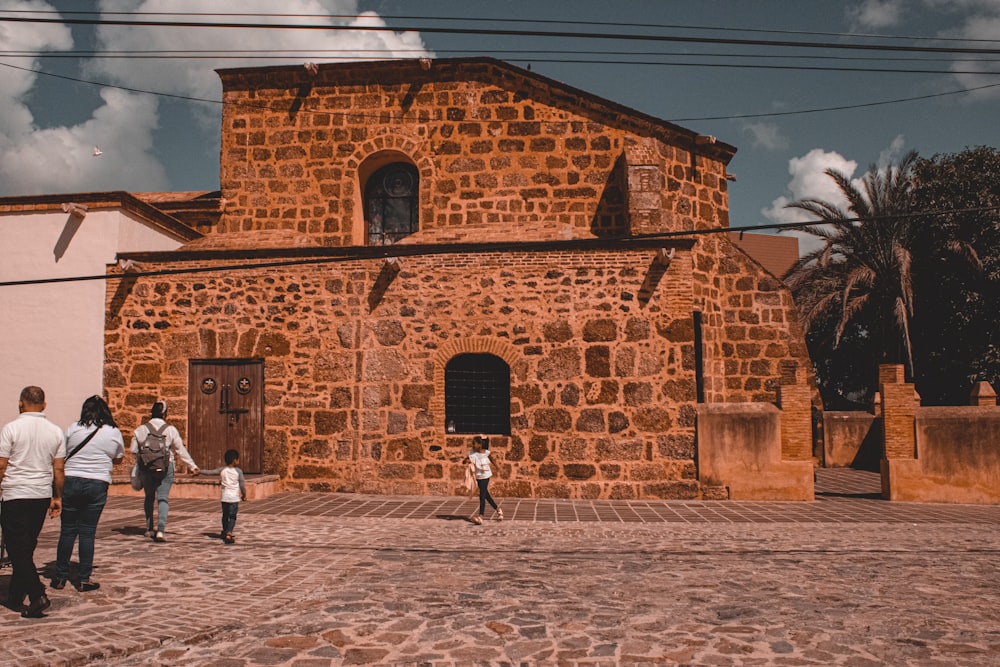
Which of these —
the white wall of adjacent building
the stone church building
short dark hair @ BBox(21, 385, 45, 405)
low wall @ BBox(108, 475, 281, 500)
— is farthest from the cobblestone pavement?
the white wall of adjacent building

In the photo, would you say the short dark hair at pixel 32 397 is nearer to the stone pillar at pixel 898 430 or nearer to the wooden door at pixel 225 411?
the wooden door at pixel 225 411

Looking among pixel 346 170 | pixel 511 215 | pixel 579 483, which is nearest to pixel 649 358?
pixel 579 483

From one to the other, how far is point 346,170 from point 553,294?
5239 millimetres

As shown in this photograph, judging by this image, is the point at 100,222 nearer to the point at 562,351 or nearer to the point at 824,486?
the point at 562,351


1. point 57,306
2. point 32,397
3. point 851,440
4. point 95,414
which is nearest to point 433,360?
point 95,414

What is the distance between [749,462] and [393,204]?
866cm

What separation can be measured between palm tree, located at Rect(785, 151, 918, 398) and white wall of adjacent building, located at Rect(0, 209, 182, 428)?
19.2 m

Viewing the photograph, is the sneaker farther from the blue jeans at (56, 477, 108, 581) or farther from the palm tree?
the palm tree

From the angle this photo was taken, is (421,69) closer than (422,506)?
No

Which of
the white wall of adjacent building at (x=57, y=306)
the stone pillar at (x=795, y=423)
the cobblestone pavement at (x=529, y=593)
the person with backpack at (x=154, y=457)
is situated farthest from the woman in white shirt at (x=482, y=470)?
the white wall of adjacent building at (x=57, y=306)

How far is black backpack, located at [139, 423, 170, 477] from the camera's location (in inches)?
332

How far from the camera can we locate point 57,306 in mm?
12977

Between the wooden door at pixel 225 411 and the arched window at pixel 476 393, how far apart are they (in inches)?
136

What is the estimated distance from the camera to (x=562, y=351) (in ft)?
39.8
